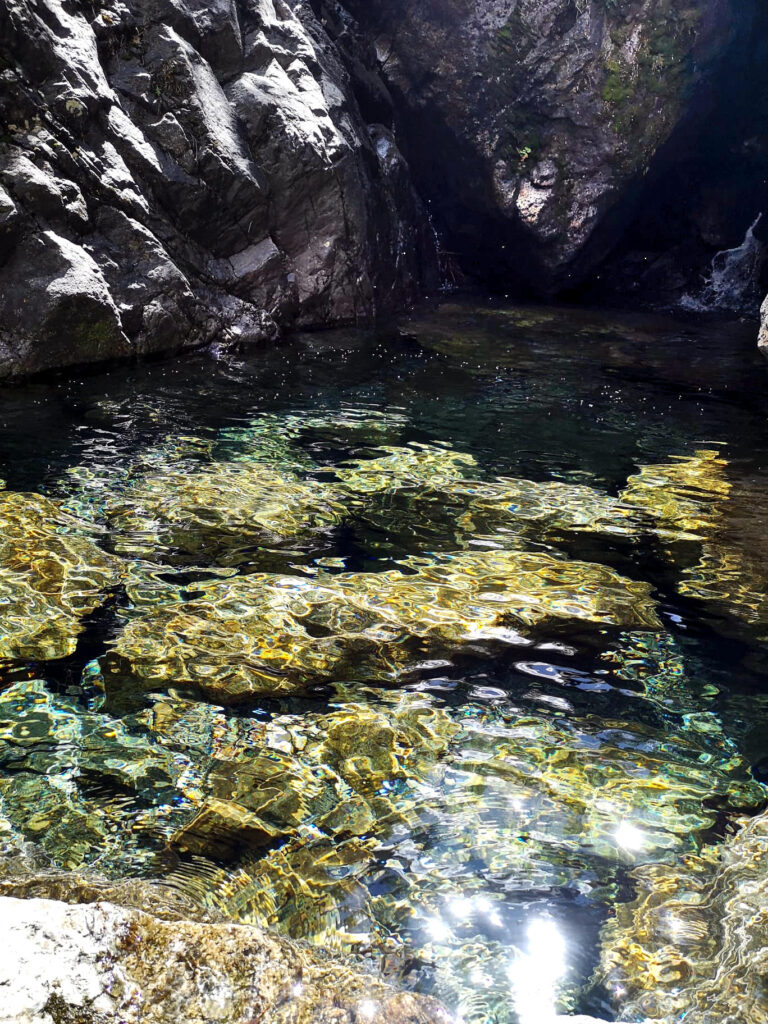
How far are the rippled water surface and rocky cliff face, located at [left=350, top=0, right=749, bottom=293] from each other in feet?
31.7

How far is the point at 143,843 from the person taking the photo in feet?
8.72

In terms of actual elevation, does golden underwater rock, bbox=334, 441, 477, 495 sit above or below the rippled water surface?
above

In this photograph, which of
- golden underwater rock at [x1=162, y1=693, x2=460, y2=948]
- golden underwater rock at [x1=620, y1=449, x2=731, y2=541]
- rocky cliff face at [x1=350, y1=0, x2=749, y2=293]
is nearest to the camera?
golden underwater rock at [x1=162, y1=693, x2=460, y2=948]

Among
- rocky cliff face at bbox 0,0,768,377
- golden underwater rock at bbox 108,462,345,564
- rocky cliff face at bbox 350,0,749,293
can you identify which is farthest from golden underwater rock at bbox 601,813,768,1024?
rocky cliff face at bbox 350,0,749,293

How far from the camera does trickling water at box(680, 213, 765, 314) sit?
17.7 m

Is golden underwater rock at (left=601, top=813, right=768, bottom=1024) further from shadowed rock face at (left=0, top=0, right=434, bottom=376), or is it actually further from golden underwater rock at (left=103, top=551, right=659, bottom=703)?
shadowed rock face at (left=0, top=0, right=434, bottom=376)

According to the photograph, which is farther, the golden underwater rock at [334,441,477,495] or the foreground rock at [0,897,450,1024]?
the golden underwater rock at [334,441,477,495]

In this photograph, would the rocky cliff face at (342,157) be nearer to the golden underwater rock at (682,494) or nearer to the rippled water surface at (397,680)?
the rippled water surface at (397,680)

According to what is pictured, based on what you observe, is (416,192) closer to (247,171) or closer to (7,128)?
(247,171)

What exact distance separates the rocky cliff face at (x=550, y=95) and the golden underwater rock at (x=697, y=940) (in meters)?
14.8

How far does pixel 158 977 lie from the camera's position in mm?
1793

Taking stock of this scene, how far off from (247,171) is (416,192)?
6.44m

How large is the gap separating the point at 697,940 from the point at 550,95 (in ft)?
53.1

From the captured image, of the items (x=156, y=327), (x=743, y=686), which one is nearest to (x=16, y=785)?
(x=743, y=686)
